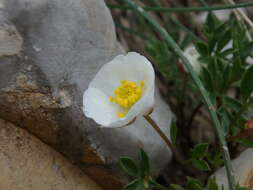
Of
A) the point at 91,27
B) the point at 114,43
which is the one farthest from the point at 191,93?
the point at 91,27

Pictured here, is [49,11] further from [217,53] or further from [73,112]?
[217,53]

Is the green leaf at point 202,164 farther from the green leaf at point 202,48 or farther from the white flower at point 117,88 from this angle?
the green leaf at point 202,48

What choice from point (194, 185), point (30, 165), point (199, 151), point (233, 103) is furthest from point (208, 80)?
point (30, 165)

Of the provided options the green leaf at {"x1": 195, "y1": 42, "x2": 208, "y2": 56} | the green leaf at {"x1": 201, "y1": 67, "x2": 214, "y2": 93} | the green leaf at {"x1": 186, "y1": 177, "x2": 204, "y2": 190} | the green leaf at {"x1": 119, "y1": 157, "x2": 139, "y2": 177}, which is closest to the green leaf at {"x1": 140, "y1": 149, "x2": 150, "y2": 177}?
the green leaf at {"x1": 119, "y1": 157, "x2": 139, "y2": 177}

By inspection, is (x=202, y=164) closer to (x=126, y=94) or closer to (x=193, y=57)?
(x=126, y=94)

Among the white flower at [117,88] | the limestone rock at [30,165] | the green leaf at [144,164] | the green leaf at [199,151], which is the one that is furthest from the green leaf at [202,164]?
the limestone rock at [30,165]

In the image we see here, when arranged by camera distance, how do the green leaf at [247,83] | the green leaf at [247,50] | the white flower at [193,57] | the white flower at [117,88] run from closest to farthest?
the white flower at [117,88] < the green leaf at [247,83] < the green leaf at [247,50] < the white flower at [193,57]

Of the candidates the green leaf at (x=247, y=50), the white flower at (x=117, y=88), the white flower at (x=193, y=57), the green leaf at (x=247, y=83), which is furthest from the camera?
the white flower at (x=193, y=57)
